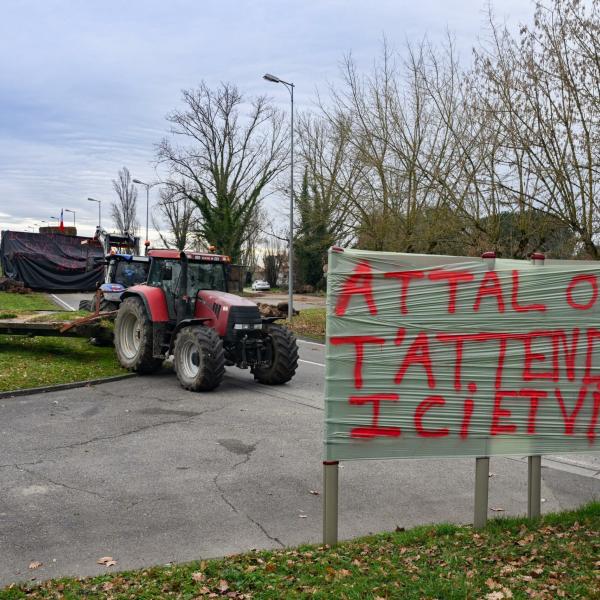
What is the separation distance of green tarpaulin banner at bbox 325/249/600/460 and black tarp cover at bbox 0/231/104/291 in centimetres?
3144

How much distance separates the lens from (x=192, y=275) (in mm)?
12656

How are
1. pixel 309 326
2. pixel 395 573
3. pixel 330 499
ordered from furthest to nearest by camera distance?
pixel 309 326 < pixel 330 499 < pixel 395 573

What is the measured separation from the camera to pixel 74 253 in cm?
3828

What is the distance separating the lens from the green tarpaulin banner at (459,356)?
4.81m

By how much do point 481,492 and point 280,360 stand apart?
7.32 meters

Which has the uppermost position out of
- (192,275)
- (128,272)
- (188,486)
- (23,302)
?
(128,272)

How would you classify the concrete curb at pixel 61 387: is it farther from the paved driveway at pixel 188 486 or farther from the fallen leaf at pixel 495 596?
the fallen leaf at pixel 495 596

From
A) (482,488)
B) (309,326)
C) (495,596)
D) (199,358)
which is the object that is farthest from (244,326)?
(309,326)

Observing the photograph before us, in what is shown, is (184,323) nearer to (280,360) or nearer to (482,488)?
(280,360)

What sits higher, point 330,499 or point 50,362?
point 330,499

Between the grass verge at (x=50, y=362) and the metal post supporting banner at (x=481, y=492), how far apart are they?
8357mm

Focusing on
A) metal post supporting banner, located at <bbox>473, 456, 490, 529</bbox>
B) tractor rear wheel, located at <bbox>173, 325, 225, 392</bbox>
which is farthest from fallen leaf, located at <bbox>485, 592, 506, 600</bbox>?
tractor rear wheel, located at <bbox>173, 325, 225, 392</bbox>

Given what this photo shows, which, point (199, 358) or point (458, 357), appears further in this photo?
point (199, 358)

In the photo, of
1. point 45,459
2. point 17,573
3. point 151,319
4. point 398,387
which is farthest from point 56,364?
point 398,387
